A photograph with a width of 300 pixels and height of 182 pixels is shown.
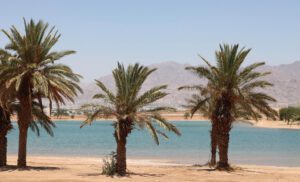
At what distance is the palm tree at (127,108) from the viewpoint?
79.9 ft

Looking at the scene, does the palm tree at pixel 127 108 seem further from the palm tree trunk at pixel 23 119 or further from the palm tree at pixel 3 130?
the palm tree at pixel 3 130

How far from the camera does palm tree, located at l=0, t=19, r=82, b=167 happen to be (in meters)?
25.3

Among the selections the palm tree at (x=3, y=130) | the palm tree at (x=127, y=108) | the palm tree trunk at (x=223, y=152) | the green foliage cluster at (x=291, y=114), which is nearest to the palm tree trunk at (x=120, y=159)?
the palm tree at (x=127, y=108)

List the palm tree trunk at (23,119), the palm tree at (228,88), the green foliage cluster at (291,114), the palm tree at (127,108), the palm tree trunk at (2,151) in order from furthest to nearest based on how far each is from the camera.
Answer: the green foliage cluster at (291,114), the palm tree at (228,88), the palm tree trunk at (2,151), the palm tree trunk at (23,119), the palm tree at (127,108)

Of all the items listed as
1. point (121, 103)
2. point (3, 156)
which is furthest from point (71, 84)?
point (3, 156)

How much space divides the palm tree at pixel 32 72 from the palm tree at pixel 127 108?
222cm

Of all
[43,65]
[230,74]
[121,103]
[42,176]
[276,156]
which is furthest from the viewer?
[276,156]

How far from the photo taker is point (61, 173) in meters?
24.8

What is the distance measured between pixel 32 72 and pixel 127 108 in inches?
220

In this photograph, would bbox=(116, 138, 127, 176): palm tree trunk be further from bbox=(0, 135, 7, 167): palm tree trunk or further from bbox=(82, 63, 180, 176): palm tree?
bbox=(0, 135, 7, 167): palm tree trunk

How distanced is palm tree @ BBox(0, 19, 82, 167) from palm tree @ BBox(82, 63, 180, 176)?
2.22 meters

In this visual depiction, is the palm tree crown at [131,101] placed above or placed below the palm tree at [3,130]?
above

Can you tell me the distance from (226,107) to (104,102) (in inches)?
306

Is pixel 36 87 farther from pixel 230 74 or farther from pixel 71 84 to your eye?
pixel 230 74
